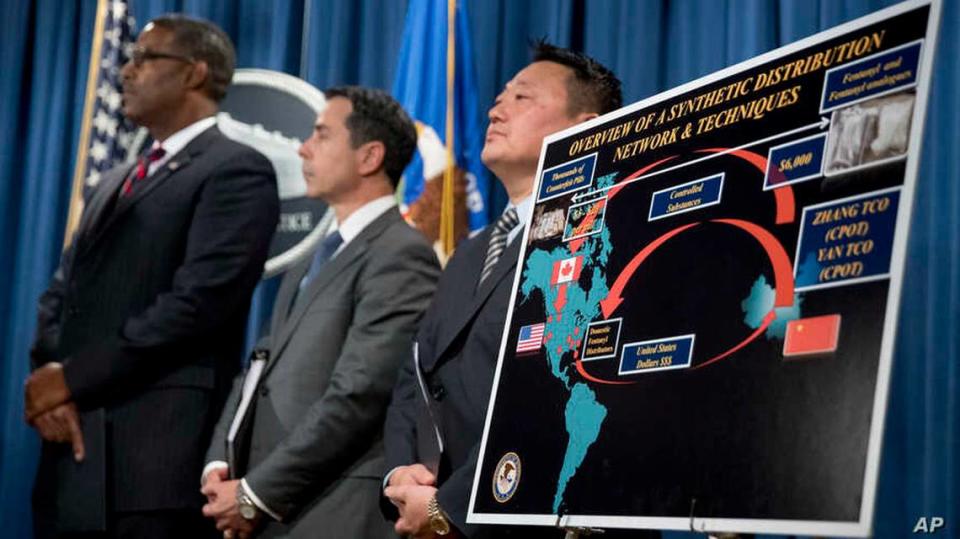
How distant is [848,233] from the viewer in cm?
160

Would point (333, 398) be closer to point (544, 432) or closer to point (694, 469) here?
point (544, 432)

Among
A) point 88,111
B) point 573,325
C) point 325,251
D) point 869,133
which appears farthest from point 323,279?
point 88,111

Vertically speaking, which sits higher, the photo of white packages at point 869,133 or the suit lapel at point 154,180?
the suit lapel at point 154,180

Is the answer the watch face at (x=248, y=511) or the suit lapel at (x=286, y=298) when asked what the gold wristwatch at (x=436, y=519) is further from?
the suit lapel at (x=286, y=298)

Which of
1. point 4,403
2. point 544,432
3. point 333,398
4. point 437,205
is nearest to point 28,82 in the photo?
point 4,403

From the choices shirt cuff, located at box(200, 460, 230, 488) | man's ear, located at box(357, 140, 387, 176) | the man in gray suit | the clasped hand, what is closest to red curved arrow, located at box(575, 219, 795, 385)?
the man in gray suit

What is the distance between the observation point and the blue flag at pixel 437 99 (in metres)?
4.15

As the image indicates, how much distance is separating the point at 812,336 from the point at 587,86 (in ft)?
4.45

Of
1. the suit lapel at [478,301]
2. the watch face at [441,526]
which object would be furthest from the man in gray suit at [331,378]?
the watch face at [441,526]

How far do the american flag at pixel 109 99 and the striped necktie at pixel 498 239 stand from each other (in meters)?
2.41

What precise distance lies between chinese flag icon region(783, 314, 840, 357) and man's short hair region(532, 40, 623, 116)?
128 cm

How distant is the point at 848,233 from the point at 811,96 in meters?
0.25

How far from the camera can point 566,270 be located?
2098mm

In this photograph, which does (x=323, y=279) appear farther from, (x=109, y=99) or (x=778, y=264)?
(x=109, y=99)
